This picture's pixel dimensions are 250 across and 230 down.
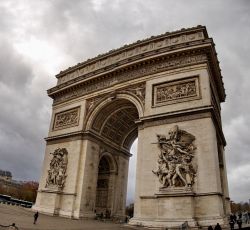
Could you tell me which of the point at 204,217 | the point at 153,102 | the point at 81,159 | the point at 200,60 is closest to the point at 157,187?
the point at 204,217

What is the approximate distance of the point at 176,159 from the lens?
15.8 m

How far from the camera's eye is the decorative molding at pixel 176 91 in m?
17.5

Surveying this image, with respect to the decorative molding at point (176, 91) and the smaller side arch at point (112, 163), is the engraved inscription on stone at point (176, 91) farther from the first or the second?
the smaller side arch at point (112, 163)

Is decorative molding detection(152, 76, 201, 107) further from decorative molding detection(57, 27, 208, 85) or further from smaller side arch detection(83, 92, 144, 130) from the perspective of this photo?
decorative molding detection(57, 27, 208, 85)

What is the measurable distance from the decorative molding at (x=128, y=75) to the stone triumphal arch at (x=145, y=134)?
0.08 meters

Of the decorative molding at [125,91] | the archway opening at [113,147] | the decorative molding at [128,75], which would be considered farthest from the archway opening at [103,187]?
the decorative molding at [128,75]

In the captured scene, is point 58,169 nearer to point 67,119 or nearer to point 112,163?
point 67,119

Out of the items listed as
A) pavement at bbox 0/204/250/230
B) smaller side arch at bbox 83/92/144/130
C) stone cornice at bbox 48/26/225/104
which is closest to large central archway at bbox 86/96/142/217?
smaller side arch at bbox 83/92/144/130

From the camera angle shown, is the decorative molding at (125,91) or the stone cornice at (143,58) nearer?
the stone cornice at (143,58)

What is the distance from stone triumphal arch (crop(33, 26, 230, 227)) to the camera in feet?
49.5

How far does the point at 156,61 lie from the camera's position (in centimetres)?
1975

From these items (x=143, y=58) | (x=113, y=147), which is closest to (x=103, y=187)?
(x=113, y=147)

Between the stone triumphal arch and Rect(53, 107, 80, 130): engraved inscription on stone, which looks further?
Rect(53, 107, 80, 130): engraved inscription on stone

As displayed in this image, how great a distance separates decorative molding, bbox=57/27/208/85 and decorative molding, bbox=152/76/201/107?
2.97 metres
